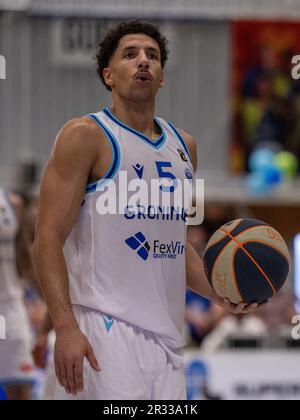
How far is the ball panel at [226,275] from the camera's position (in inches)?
165

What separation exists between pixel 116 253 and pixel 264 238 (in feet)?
2.10

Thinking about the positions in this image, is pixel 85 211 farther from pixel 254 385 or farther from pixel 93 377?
pixel 254 385

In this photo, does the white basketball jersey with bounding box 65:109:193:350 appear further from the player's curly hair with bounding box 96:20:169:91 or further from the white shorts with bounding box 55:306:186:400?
the player's curly hair with bounding box 96:20:169:91

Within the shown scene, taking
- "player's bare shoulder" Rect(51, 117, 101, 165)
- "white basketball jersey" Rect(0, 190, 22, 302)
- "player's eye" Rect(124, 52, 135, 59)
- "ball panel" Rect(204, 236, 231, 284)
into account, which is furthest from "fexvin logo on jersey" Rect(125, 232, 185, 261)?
"white basketball jersey" Rect(0, 190, 22, 302)

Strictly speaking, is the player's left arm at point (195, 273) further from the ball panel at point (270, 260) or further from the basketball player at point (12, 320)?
the basketball player at point (12, 320)

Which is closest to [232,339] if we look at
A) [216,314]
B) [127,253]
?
[216,314]

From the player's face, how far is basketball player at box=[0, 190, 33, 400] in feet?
8.94

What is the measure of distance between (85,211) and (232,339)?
213 inches

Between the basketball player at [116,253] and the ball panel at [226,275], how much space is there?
0.12m

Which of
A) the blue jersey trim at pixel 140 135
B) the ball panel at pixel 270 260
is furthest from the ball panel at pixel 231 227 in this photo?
the blue jersey trim at pixel 140 135

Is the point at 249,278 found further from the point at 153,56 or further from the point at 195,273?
the point at 153,56

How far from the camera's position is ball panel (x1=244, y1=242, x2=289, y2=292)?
4191 mm

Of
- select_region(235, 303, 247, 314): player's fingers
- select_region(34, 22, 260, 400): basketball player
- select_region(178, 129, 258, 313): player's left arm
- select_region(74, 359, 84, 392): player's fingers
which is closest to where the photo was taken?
select_region(74, 359, 84, 392): player's fingers

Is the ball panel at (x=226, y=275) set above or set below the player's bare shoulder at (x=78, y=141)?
below
